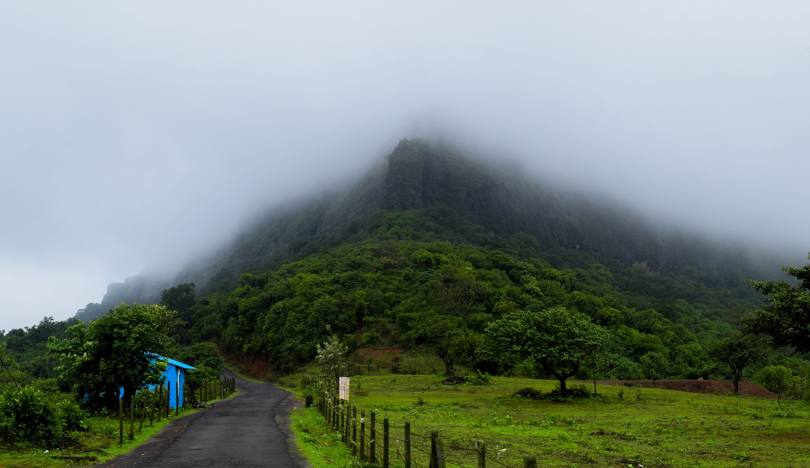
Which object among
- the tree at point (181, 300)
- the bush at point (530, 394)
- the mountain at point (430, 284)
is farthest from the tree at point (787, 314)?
the tree at point (181, 300)

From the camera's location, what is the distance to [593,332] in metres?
49.8

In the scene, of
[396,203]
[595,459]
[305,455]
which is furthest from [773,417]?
[396,203]

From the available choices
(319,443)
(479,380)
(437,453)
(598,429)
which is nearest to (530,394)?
(479,380)

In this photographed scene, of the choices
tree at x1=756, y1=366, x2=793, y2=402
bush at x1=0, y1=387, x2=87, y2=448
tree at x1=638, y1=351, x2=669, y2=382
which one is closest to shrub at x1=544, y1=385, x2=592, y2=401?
tree at x1=756, y1=366, x2=793, y2=402

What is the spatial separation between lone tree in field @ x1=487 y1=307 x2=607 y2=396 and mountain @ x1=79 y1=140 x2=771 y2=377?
1296cm

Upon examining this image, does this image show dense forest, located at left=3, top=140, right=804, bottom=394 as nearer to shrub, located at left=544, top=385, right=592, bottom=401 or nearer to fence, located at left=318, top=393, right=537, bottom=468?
shrub, located at left=544, top=385, right=592, bottom=401

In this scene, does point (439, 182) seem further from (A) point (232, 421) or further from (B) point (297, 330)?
(A) point (232, 421)

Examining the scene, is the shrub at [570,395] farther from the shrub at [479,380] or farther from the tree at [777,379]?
the tree at [777,379]

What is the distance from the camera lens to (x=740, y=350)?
66438 millimetres

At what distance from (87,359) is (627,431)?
26030 mm

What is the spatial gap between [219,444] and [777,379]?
231ft

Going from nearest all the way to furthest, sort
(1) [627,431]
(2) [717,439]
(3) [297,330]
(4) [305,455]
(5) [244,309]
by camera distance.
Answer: (4) [305,455], (2) [717,439], (1) [627,431], (3) [297,330], (5) [244,309]

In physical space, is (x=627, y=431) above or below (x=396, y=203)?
below

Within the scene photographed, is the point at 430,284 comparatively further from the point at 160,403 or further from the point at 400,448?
the point at 400,448
